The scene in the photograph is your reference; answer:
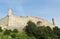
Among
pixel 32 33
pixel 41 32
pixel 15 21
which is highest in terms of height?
pixel 15 21

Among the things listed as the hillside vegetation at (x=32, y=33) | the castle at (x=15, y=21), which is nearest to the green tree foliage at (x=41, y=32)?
the hillside vegetation at (x=32, y=33)

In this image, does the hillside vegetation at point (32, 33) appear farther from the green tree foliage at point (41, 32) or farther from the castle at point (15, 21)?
the castle at point (15, 21)

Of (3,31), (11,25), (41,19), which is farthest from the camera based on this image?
(41,19)

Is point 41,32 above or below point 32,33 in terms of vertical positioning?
above

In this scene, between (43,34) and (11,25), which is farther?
(11,25)

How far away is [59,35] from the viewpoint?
60562 mm

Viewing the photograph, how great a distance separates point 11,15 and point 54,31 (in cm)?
1129

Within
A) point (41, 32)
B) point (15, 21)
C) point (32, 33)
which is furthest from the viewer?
point (15, 21)

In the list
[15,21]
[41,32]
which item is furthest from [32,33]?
[15,21]

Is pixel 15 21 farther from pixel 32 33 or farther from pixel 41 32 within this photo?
pixel 41 32

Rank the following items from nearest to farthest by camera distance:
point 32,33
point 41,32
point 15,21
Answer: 1. point 41,32
2. point 32,33
3. point 15,21

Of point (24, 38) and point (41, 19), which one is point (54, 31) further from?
point (24, 38)

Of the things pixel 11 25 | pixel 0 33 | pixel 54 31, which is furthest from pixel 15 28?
pixel 54 31

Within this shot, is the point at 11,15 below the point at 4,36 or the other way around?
the other way around
